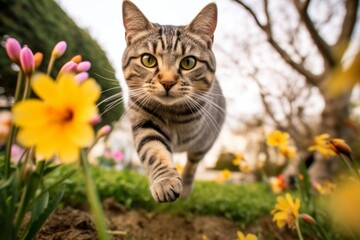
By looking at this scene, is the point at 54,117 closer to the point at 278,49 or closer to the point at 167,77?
the point at 167,77

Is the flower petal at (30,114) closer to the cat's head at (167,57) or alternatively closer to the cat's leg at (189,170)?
the cat's head at (167,57)

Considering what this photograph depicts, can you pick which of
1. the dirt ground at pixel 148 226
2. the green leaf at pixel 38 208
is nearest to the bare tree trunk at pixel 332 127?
the dirt ground at pixel 148 226

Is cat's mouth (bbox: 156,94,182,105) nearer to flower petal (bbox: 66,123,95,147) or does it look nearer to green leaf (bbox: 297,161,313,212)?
green leaf (bbox: 297,161,313,212)

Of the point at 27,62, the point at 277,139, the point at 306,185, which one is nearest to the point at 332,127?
the point at 277,139

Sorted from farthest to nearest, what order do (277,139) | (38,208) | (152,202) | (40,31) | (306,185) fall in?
(40,31)
(152,202)
(277,139)
(306,185)
(38,208)

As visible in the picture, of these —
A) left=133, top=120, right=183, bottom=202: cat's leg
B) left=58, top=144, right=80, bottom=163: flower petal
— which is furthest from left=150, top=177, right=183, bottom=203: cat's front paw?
left=58, top=144, right=80, bottom=163: flower petal

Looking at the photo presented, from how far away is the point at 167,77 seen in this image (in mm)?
1745

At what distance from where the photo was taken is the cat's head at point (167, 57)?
70.4 inches

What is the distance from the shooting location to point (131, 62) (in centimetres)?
204

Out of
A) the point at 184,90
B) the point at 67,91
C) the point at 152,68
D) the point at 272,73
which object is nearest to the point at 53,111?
the point at 67,91

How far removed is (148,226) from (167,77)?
1285mm

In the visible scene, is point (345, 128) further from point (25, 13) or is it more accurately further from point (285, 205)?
point (25, 13)

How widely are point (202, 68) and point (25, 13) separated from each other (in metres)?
3.55

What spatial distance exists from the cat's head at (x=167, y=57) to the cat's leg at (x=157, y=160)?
0.73ft
